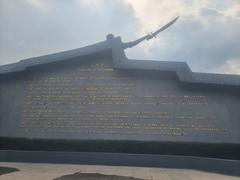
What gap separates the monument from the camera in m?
18.8

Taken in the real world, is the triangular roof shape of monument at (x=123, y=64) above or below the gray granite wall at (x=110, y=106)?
above

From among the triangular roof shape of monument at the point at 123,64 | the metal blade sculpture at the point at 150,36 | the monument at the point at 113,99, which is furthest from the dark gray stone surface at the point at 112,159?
the metal blade sculpture at the point at 150,36

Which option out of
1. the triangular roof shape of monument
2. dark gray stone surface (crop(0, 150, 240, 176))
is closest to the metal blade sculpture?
the triangular roof shape of monument

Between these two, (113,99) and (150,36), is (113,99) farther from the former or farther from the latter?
(150,36)

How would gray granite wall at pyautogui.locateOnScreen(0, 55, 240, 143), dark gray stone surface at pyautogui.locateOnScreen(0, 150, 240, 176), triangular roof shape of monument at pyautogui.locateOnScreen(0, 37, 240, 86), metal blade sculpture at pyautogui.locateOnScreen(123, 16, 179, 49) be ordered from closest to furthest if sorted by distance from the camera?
dark gray stone surface at pyautogui.locateOnScreen(0, 150, 240, 176)
gray granite wall at pyautogui.locateOnScreen(0, 55, 240, 143)
triangular roof shape of monument at pyautogui.locateOnScreen(0, 37, 240, 86)
metal blade sculpture at pyautogui.locateOnScreen(123, 16, 179, 49)

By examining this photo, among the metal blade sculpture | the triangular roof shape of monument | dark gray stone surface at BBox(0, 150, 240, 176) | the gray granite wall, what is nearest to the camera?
dark gray stone surface at BBox(0, 150, 240, 176)

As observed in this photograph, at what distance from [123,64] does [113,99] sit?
2.10 meters

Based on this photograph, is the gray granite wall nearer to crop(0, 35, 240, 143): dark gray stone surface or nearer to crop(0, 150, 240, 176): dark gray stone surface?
crop(0, 35, 240, 143): dark gray stone surface

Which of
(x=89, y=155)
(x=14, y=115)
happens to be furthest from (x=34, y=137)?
(x=89, y=155)

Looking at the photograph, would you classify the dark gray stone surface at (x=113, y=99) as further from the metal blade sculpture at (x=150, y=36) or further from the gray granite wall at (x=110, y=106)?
the metal blade sculpture at (x=150, y=36)

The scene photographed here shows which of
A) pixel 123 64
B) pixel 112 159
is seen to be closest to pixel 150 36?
pixel 123 64

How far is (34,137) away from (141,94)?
657cm

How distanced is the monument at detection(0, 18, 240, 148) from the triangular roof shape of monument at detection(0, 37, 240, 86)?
55 mm

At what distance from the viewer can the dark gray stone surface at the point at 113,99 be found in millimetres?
18844
